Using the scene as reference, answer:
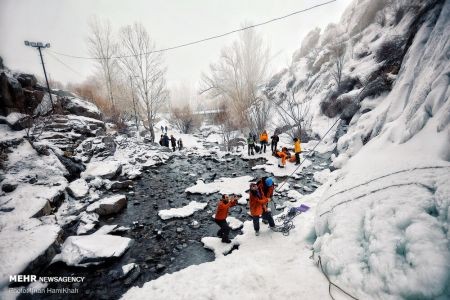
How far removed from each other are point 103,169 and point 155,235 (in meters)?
6.62

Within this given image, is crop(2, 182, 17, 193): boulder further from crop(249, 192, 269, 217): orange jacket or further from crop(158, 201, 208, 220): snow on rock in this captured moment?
crop(249, 192, 269, 217): orange jacket

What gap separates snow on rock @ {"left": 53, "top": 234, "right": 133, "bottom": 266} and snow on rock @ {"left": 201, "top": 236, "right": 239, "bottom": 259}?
7.18 feet

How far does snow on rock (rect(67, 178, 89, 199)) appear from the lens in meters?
8.79

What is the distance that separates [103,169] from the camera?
11.3 m

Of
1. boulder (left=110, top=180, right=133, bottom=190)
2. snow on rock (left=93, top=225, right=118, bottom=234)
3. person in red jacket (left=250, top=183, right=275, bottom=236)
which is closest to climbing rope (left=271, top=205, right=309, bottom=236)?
person in red jacket (left=250, top=183, right=275, bottom=236)

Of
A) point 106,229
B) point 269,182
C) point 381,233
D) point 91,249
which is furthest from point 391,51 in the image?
point 91,249

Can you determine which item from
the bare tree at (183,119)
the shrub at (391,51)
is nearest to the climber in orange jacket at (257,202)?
the shrub at (391,51)

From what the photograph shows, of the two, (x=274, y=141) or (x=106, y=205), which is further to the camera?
(x=274, y=141)

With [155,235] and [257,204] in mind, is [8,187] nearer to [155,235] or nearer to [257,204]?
[155,235]

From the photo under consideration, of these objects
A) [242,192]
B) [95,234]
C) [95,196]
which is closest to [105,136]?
[95,196]

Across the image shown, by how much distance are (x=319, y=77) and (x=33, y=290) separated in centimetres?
2824

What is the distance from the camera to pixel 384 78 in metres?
11.8

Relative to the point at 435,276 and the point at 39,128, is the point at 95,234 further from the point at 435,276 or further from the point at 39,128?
the point at 39,128

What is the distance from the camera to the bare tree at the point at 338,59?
63.0 ft
